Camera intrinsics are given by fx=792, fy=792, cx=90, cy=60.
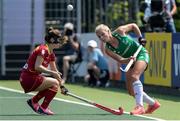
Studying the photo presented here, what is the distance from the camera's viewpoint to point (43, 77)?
13.4 m

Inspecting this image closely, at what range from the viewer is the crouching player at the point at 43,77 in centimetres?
1328

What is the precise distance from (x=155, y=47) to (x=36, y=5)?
A: 26.5 feet

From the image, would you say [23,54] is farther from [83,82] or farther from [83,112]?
[83,112]

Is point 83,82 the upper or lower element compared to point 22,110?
lower

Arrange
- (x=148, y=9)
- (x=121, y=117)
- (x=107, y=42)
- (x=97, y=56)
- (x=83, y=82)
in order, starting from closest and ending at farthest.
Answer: (x=121, y=117), (x=107, y=42), (x=148, y=9), (x=97, y=56), (x=83, y=82)

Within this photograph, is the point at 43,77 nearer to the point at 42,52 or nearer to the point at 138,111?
the point at 42,52

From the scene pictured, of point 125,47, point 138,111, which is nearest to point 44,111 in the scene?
point 138,111

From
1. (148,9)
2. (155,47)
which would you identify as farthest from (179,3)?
(155,47)

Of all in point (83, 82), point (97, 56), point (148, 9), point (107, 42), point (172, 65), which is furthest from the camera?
point (83, 82)

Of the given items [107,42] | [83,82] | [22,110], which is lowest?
[83,82]

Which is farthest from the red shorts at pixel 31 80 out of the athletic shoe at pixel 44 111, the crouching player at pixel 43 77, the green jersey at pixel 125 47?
the green jersey at pixel 125 47

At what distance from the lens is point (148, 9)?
20484 mm

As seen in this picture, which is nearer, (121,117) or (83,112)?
(121,117)

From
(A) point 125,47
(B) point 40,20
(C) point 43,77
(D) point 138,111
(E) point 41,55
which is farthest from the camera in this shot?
(B) point 40,20
